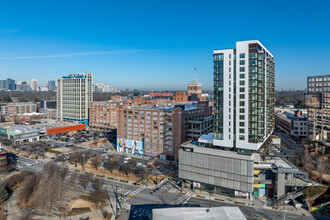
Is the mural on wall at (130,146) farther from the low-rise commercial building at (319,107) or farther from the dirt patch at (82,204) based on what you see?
the low-rise commercial building at (319,107)

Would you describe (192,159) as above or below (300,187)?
above

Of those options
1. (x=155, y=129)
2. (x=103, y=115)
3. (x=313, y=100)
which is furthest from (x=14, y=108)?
(x=313, y=100)

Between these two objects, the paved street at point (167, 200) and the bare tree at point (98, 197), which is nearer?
the paved street at point (167, 200)

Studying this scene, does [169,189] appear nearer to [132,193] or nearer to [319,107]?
[132,193]

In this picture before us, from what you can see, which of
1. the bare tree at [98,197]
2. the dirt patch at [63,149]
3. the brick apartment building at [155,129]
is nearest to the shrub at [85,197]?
the bare tree at [98,197]

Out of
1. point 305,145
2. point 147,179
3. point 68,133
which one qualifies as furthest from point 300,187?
point 68,133

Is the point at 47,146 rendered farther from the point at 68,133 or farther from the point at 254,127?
the point at 254,127

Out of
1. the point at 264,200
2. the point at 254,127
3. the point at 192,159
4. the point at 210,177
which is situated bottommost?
the point at 264,200
